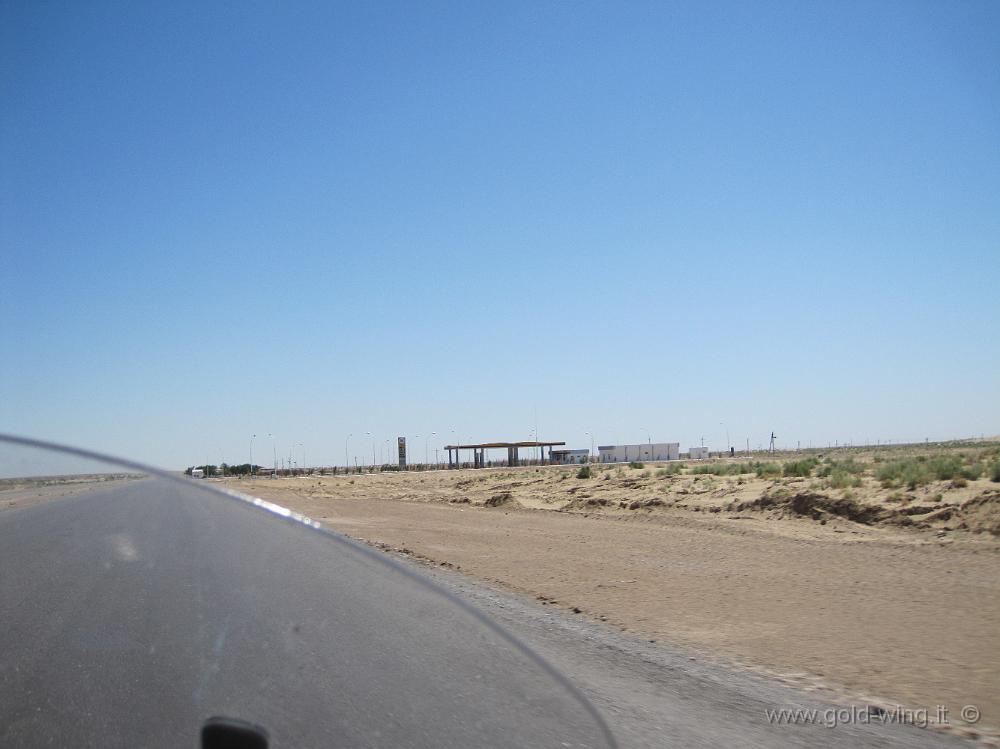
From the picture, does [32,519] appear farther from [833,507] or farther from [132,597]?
[833,507]

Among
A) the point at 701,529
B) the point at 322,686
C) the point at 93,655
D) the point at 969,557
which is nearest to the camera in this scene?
the point at 93,655

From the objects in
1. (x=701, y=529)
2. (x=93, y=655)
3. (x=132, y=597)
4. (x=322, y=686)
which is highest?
(x=132, y=597)

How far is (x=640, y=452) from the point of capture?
391 ft

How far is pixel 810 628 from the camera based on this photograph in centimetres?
→ 1030

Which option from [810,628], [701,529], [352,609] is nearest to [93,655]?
[352,609]

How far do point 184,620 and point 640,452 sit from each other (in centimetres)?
11891

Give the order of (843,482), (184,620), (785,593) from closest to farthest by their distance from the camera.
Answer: (184,620) → (785,593) → (843,482)

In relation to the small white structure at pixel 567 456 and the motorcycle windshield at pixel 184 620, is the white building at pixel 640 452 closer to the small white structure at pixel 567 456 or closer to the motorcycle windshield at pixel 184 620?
the small white structure at pixel 567 456

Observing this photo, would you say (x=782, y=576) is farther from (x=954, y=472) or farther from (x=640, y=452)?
(x=640, y=452)

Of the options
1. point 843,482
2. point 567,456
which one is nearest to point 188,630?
point 843,482

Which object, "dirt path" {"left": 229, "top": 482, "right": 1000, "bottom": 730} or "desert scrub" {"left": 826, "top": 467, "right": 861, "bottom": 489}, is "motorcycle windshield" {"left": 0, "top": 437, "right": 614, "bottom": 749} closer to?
"dirt path" {"left": 229, "top": 482, "right": 1000, "bottom": 730}

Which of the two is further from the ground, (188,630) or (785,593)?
(188,630)

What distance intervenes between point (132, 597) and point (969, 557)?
56.7 feet

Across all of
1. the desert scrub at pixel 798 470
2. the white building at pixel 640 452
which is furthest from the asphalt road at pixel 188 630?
the white building at pixel 640 452
